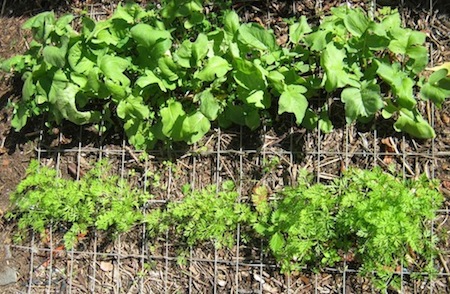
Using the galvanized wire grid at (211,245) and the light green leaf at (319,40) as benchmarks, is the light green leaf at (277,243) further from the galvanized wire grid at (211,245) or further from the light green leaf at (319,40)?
the light green leaf at (319,40)

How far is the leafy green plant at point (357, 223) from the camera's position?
2357mm

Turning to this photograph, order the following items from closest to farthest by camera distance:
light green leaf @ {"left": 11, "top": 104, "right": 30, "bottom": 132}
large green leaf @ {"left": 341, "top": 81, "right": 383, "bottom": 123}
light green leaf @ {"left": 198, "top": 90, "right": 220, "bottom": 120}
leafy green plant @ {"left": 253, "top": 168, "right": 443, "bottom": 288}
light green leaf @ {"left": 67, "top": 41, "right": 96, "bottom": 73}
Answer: leafy green plant @ {"left": 253, "top": 168, "right": 443, "bottom": 288} → large green leaf @ {"left": 341, "top": 81, "right": 383, "bottom": 123} → light green leaf @ {"left": 198, "top": 90, "right": 220, "bottom": 120} → light green leaf @ {"left": 67, "top": 41, "right": 96, "bottom": 73} → light green leaf @ {"left": 11, "top": 104, "right": 30, "bottom": 132}

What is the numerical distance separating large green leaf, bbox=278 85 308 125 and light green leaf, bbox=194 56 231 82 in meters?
0.27

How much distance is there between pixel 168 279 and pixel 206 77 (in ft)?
3.03

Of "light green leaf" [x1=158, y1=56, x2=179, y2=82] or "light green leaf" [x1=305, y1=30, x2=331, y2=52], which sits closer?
"light green leaf" [x1=305, y1=30, x2=331, y2=52]

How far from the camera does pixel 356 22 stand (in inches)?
97.5

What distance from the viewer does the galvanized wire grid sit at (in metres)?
2.63

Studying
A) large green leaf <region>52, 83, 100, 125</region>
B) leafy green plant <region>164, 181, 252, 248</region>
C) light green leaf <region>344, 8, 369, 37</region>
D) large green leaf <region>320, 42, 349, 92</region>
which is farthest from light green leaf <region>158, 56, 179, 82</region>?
light green leaf <region>344, 8, 369, 37</region>

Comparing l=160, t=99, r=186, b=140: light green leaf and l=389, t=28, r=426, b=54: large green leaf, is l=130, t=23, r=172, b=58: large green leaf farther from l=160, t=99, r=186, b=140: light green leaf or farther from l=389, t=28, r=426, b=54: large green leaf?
l=389, t=28, r=426, b=54: large green leaf

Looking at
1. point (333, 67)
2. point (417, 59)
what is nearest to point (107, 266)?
point (333, 67)

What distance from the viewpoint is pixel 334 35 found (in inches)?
100

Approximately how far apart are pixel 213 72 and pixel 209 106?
0.47ft

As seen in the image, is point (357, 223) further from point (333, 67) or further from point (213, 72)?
point (213, 72)

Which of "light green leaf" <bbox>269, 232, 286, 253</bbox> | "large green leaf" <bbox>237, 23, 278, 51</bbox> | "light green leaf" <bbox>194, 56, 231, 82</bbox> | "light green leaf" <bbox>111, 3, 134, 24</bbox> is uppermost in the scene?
"light green leaf" <bbox>111, 3, 134, 24</bbox>
